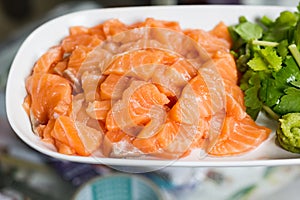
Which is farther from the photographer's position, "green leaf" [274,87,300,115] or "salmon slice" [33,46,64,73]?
"salmon slice" [33,46,64,73]

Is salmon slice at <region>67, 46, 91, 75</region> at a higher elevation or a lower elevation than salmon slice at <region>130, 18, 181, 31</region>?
lower

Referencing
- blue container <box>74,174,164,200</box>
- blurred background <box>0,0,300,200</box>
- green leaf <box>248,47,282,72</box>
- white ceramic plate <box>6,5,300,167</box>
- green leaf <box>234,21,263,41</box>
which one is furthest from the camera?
blurred background <box>0,0,300,200</box>

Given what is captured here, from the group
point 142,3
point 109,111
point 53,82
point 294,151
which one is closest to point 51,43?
point 53,82

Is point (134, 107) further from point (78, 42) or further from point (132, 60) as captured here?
point (78, 42)

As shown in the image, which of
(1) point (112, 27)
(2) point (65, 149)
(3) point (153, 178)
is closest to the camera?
(2) point (65, 149)

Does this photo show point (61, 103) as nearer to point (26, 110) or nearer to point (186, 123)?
point (26, 110)

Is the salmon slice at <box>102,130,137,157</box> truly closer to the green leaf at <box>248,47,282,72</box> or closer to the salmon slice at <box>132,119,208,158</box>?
the salmon slice at <box>132,119,208,158</box>

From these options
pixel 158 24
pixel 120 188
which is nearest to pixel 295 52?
pixel 158 24

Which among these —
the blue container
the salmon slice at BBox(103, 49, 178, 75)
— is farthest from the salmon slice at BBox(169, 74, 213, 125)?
the blue container
